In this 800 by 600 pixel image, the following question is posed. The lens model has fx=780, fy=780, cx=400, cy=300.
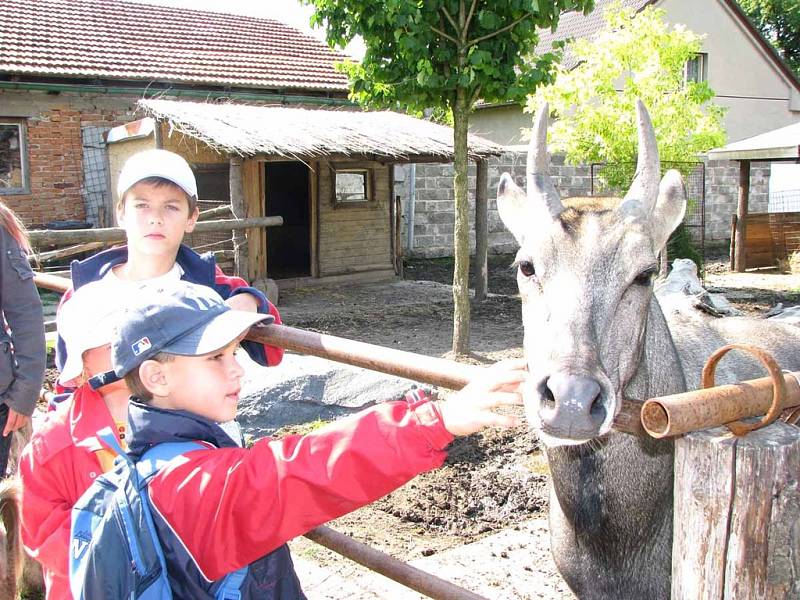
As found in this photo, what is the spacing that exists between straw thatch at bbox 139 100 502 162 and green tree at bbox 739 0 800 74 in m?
30.2

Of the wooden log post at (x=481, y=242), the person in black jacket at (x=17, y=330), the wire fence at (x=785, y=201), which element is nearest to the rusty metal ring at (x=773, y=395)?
the person in black jacket at (x=17, y=330)

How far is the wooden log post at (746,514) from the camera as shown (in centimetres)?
128

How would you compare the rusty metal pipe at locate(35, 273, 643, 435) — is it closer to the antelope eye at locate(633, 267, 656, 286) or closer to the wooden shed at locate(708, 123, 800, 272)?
the antelope eye at locate(633, 267, 656, 286)

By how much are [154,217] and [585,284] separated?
136 cm

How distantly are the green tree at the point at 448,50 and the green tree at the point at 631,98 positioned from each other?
17.1ft


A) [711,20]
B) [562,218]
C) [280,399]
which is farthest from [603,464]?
[711,20]

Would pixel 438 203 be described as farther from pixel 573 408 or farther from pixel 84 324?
pixel 573 408

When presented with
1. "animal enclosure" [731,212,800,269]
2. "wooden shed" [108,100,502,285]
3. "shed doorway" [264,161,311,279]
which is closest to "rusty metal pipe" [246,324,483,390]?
"wooden shed" [108,100,502,285]

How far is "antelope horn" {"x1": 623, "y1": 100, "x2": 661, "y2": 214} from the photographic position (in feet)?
7.72

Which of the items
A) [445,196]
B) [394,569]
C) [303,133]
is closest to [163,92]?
[303,133]

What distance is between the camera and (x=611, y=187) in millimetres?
12648

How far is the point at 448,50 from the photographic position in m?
7.05

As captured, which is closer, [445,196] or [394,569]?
[394,569]

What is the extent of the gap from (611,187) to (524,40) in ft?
19.8
